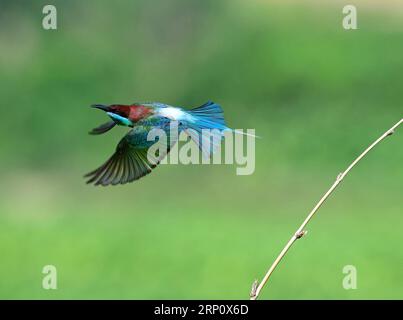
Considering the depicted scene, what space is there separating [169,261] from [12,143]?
8.75ft

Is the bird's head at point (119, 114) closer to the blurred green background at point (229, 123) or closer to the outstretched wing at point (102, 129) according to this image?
the outstretched wing at point (102, 129)

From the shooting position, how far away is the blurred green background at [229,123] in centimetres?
603

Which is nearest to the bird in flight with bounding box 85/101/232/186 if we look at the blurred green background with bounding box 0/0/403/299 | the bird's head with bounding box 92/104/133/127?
the bird's head with bounding box 92/104/133/127

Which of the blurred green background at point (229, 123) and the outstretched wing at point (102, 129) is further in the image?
the blurred green background at point (229, 123)

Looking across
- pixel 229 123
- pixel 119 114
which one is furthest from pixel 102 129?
pixel 229 123

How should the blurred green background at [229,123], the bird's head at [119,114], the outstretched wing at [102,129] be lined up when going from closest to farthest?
1. the outstretched wing at [102,129]
2. the bird's head at [119,114]
3. the blurred green background at [229,123]

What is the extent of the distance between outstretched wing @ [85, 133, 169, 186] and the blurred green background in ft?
11.8

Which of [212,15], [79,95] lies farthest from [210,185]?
[212,15]

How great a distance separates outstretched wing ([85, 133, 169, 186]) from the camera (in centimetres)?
172

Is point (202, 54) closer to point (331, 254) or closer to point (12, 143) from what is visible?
point (12, 143)

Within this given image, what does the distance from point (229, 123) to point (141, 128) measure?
5.92 metres

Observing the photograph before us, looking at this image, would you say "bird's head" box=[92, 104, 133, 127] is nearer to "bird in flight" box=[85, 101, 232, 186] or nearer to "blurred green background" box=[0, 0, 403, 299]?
"bird in flight" box=[85, 101, 232, 186]

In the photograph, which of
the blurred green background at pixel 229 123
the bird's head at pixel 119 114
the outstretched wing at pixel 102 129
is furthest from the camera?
the blurred green background at pixel 229 123

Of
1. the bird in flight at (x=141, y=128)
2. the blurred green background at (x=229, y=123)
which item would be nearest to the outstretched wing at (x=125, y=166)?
the bird in flight at (x=141, y=128)
